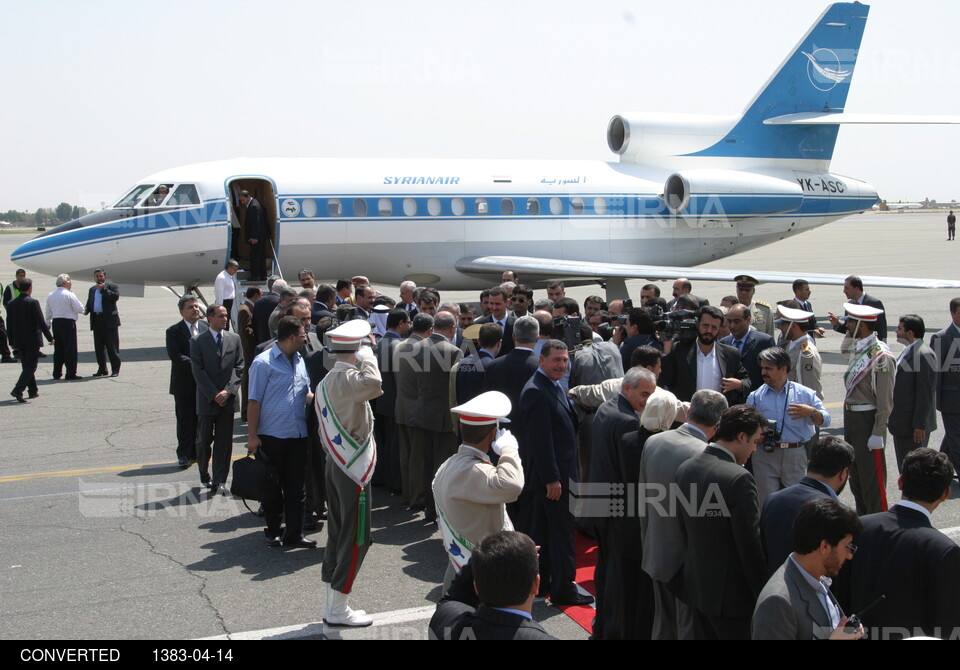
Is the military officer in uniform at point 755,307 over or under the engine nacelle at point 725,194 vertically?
A: under

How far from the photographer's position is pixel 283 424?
7039 mm

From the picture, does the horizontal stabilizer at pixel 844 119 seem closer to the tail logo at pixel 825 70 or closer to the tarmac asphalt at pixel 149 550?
the tail logo at pixel 825 70

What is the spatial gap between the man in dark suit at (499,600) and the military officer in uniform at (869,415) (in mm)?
Answer: 4596

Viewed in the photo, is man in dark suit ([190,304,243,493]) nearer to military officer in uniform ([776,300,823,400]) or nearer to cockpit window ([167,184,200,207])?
military officer in uniform ([776,300,823,400])

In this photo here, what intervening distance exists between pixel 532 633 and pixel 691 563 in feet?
5.12

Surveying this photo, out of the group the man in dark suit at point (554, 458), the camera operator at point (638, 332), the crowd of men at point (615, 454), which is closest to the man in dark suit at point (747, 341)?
the crowd of men at point (615, 454)

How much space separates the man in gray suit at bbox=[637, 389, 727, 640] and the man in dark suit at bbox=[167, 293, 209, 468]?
5.76 meters

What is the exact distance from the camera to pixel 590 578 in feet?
21.6

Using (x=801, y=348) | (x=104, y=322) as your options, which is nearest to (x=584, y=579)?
(x=801, y=348)

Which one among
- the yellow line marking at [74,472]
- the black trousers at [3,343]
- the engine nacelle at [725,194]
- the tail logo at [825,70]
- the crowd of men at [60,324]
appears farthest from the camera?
the tail logo at [825,70]

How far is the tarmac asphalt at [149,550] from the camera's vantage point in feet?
18.9
